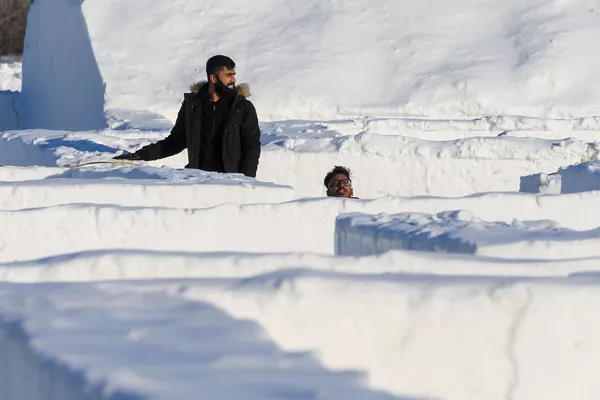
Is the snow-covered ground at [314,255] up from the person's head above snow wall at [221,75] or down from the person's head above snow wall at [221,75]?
down

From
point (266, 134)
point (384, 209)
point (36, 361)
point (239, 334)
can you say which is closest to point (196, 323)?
point (239, 334)

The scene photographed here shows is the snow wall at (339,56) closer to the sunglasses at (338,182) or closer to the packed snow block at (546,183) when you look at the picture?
the packed snow block at (546,183)

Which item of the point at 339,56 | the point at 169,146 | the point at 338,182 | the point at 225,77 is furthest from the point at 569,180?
the point at 339,56

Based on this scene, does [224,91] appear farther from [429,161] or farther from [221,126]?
[429,161]

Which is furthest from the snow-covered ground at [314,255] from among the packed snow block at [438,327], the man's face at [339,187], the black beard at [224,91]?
the black beard at [224,91]

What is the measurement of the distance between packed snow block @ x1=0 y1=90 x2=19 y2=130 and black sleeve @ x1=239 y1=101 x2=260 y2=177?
10881mm

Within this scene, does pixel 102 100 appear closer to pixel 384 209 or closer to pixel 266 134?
pixel 266 134

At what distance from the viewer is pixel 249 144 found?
283 inches

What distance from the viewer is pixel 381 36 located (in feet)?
47.1

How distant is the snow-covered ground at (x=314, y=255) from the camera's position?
101 inches

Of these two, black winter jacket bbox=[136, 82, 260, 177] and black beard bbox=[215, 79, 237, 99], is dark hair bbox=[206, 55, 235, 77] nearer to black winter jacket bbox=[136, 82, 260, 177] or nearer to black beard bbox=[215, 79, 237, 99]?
black beard bbox=[215, 79, 237, 99]

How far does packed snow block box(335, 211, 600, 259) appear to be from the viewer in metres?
3.86

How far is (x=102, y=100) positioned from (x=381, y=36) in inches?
130

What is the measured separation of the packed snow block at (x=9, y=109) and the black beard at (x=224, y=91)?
10.8 m
